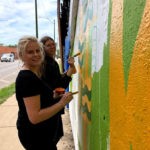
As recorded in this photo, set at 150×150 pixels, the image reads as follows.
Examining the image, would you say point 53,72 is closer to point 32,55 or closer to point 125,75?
point 32,55

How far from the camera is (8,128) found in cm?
724

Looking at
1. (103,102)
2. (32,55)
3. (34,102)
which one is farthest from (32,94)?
(103,102)

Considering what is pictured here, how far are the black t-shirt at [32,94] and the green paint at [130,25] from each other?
1.30 metres

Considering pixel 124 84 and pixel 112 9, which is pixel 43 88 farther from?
pixel 124 84

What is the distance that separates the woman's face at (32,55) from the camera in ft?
8.96

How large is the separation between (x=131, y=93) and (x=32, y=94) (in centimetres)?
138

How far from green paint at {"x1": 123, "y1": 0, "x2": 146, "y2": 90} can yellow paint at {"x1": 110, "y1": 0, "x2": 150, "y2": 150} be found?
40mm

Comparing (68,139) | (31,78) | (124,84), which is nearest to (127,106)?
(124,84)

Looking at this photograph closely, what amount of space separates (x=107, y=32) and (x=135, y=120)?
0.70 m

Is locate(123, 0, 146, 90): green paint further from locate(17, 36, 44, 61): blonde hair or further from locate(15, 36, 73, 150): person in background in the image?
locate(17, 36, 44, 61): blonde hair

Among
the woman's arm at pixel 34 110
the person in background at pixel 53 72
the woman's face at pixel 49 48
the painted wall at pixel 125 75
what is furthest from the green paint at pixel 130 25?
the woman's face at pixel 49 48

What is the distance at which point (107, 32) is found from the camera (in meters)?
1.75

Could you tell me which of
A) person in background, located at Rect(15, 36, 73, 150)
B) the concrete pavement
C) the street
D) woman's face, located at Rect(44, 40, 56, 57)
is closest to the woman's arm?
person in background, located at Rect(15, 36, 73, 150)

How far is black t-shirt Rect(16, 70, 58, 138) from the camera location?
8.22 ft
